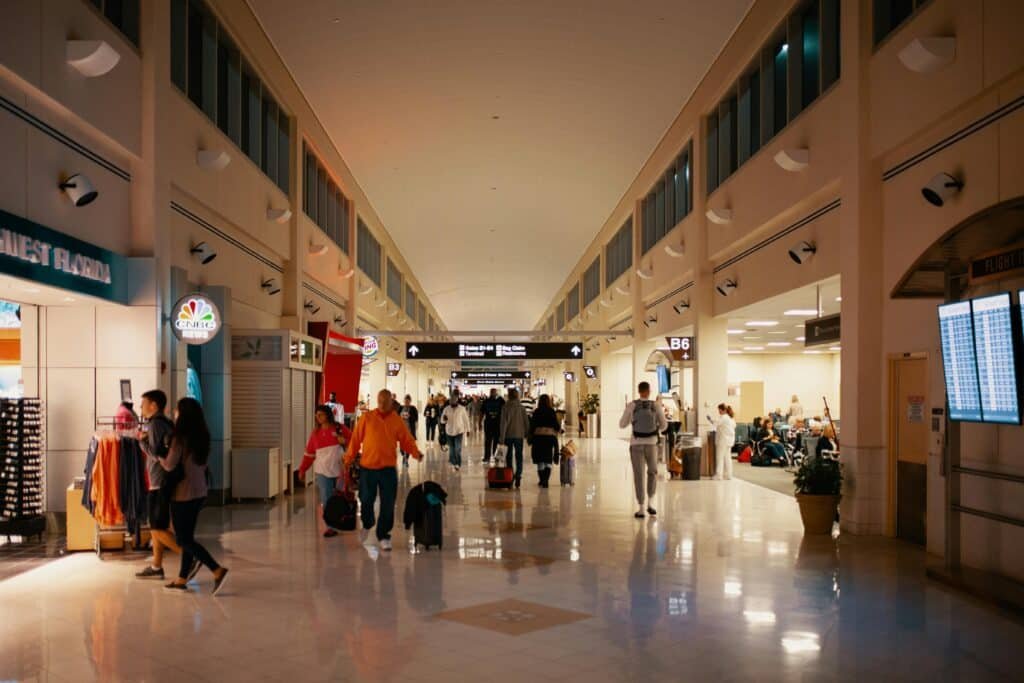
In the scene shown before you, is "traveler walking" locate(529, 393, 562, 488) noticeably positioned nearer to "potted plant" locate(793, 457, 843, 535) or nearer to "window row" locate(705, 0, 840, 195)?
"window row" locate(705, 0, 840, 195)

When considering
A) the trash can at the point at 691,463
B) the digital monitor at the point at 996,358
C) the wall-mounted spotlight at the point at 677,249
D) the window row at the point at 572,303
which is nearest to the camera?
the digital monitor at the point at 996,358

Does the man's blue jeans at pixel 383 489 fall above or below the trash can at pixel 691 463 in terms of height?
above

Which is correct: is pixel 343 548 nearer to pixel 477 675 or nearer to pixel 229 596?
pixel 229 596

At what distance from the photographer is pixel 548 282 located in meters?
45.2

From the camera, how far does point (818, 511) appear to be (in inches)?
408

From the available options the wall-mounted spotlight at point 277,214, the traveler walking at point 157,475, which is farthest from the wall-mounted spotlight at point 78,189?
the wall-mounted spotlight at point 277,214

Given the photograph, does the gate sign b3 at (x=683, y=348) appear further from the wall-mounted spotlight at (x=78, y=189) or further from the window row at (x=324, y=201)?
the wall-mounted spotlight at (x=78, y=189)

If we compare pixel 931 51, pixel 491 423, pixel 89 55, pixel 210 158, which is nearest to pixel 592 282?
pixel 491 423

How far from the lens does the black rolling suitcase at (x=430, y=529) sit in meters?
9.20

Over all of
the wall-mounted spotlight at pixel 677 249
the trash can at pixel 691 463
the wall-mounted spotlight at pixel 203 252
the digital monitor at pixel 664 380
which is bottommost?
the trash can at pixel 691 463

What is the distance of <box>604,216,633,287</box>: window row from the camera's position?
27.1m

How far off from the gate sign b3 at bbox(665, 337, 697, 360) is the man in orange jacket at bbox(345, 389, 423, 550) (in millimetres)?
10138

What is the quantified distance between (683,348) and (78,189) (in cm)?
1232

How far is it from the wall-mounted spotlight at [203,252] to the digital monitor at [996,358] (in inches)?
380
